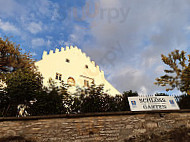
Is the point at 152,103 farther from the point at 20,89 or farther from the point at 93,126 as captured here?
the point at 20,89

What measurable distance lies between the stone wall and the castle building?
9.43m

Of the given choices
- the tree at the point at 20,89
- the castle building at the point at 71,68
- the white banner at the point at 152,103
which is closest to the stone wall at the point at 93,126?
the white banner at the point at 152,103

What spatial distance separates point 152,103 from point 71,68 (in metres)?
13.4

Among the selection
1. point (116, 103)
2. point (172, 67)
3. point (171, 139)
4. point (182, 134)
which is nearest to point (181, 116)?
point (182, 134)

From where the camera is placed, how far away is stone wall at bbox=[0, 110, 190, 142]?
581 centimetres

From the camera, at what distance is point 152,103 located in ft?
23.6

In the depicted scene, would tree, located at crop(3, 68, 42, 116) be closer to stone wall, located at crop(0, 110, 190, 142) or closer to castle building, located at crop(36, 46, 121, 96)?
stone wall, located at crop(0, 110, 190, 142)

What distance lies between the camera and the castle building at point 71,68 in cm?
1688

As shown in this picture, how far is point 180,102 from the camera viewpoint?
337 inches

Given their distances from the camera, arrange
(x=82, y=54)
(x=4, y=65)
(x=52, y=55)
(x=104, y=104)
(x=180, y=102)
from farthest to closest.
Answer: (x=82, y=54) → (x=52, y=55) → (x=4, y=65) → (x=180, y=102) → (x=104, y=104)

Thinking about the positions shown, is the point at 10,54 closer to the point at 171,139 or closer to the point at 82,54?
the point at 82,54

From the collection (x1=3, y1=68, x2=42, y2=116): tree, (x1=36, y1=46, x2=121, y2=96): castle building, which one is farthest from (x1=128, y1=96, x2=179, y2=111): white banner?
(x1=36, y1=46, x2=121, y2=96): castle building

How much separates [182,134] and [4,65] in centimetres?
1455

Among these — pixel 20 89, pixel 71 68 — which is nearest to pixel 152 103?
pixel 20 89
